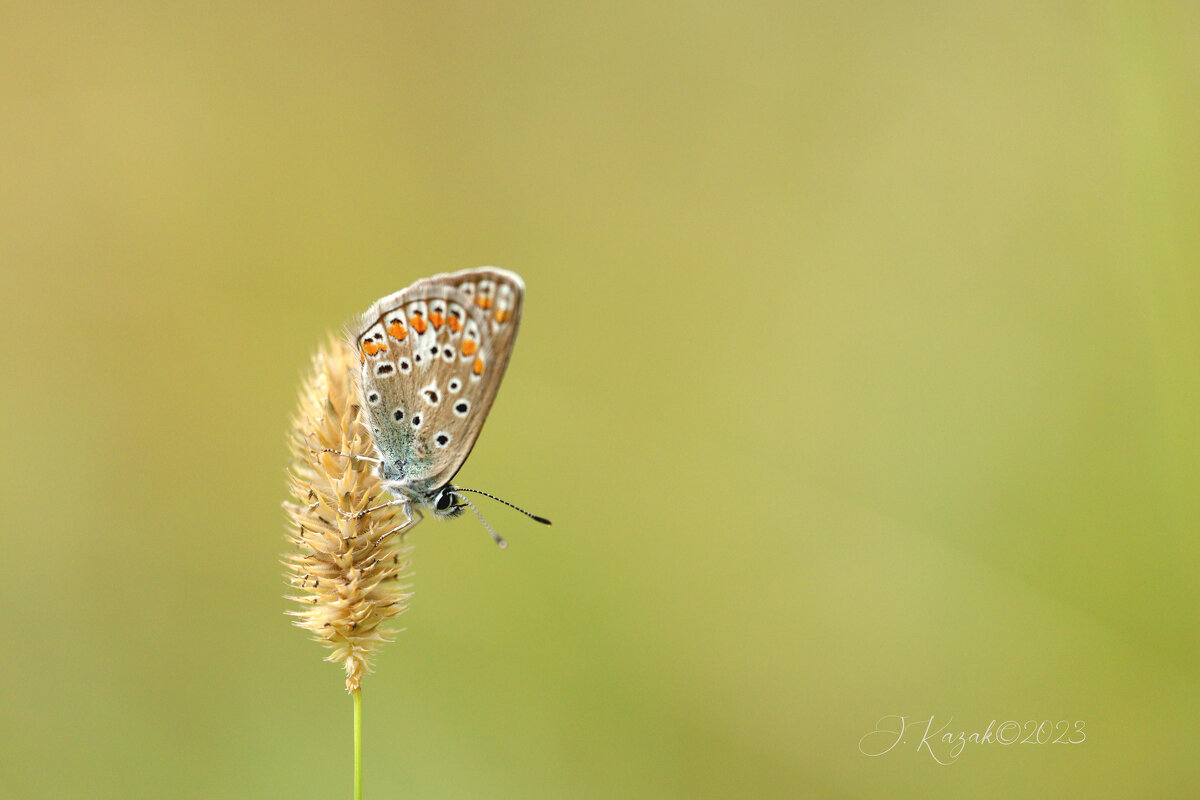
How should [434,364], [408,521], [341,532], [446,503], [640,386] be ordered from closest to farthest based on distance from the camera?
1. [341,532]
2. [408,521]
3. [434,364]
4. [446,503]
5. [640,386]

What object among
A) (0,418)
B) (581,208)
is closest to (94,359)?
(0,418)

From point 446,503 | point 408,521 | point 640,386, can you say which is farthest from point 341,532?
point 640,386

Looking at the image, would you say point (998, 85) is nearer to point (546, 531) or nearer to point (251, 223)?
point (546, 531)

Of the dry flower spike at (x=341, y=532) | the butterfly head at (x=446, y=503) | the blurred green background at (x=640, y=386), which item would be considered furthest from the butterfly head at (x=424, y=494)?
the blurred green background at (x=640, y=386)

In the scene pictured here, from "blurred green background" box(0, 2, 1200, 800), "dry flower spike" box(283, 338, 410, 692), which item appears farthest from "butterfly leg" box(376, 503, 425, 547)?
"blurred green background" box(0, 2, 1200, 800)

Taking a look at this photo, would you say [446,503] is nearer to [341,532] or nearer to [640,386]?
[341,532]

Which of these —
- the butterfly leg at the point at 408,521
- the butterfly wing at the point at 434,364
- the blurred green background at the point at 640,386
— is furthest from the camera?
the blurred green background at the point at 640,386

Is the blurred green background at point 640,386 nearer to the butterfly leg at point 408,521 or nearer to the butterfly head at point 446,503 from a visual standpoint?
the butterfly head at point 446,503
